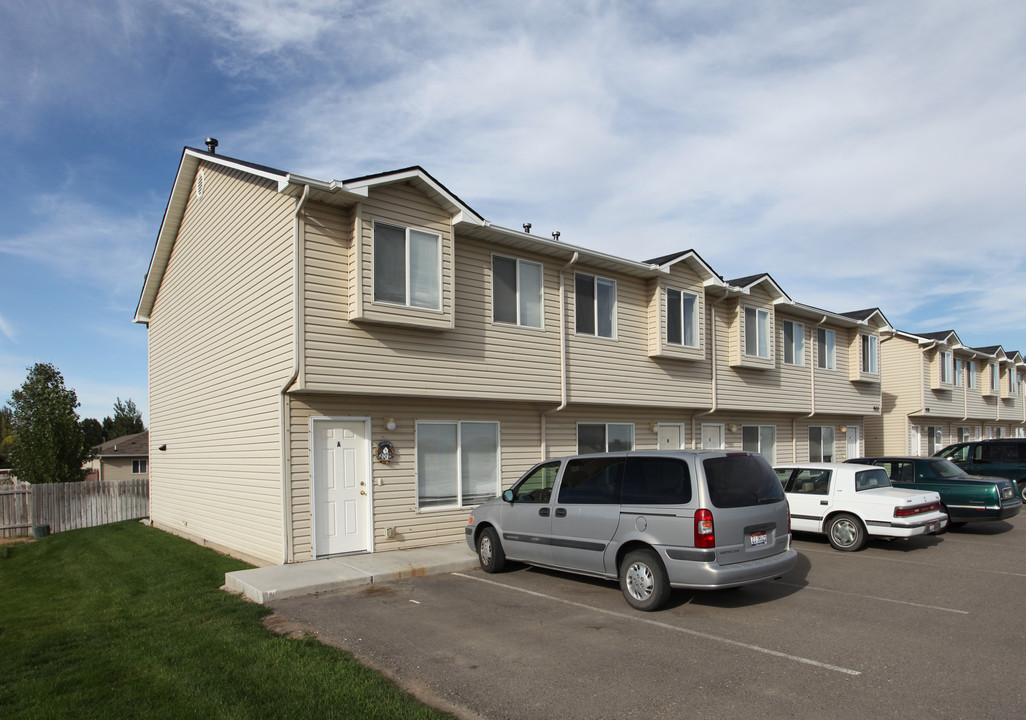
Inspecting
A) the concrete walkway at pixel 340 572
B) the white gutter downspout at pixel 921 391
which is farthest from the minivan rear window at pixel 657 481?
the white gutter downspout at pixel 921 391

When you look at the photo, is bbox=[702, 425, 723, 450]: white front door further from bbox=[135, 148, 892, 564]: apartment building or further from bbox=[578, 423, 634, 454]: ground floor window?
bbox=[578, 423, 634, 454]: ground floor window

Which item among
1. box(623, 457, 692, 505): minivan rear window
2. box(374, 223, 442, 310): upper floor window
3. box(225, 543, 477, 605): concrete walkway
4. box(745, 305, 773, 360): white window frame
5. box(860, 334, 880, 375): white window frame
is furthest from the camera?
box(860, 334, 880, 375): white window frame

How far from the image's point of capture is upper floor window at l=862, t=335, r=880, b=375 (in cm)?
2503

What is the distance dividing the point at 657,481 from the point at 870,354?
20516 mm

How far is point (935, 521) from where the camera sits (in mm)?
11984

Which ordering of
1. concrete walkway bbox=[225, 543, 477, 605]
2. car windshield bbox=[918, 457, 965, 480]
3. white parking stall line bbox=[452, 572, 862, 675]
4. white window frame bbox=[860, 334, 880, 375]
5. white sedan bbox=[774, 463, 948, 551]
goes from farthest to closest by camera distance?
white window frame bbox=[860, 334, 880, 375]
car windshield bbox=[918, 457, 965, 480]
white sedan bbox=[774, 463, 948, 551]
concrete walkway bbox=[225, 543, 477, 605]
white parking stall line bbox=[452, 572, 862, 675]

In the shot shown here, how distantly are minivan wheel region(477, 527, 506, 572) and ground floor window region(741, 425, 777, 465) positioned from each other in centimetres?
1143

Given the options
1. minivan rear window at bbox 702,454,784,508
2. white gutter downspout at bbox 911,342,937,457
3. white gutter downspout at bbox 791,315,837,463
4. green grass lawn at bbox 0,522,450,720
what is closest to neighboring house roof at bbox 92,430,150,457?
green grass lawn at bbox 0,522,450,720

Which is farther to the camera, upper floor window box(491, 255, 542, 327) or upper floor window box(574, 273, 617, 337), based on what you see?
upper floor window box(574, 273, 617, 337)

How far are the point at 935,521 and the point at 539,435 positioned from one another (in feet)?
23.8

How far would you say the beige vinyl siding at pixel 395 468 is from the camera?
10.9 m

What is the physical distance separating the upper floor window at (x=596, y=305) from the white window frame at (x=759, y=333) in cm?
551

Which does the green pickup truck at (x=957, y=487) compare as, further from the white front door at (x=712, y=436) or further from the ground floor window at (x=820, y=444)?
the ground floor window at (x=820, y=444)

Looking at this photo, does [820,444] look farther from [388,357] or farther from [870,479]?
[388,357]
